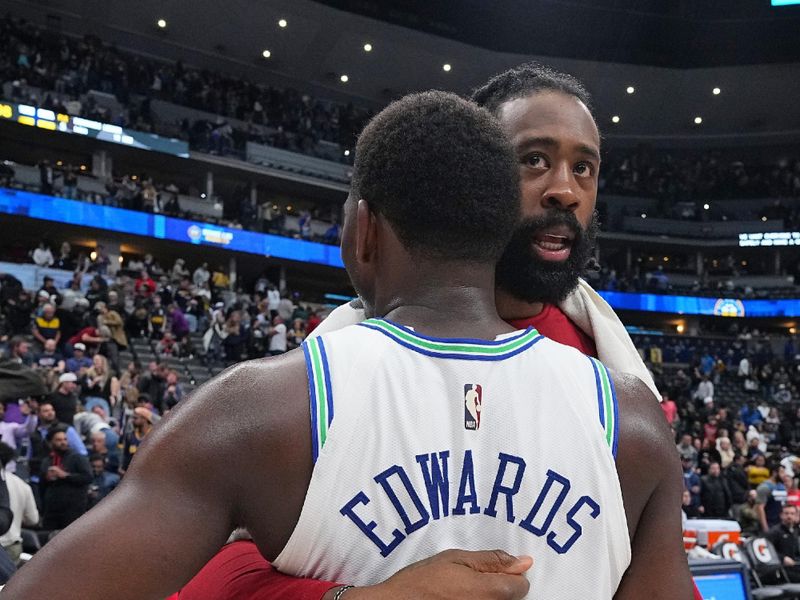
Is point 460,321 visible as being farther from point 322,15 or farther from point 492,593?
point 322,15

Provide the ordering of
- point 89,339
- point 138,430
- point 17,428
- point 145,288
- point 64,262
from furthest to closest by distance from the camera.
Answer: point 64,262
point 145,288
point 89,339
point 138,430
point 17,428

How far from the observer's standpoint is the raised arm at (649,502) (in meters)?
1.16

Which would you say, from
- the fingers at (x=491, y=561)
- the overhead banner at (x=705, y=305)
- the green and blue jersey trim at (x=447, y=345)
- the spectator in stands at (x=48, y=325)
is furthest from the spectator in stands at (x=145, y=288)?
the overhead banner at (x=705, y=305)

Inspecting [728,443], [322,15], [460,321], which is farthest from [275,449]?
[322,15]

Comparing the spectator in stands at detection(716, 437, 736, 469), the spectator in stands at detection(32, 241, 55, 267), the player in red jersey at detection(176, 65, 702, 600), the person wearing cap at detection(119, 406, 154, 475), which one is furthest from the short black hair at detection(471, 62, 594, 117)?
the spectator in stands at detection(32, 241, 55, 267)

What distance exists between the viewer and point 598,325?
182 cm

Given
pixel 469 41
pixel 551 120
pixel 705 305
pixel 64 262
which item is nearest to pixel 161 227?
pixel 64 262

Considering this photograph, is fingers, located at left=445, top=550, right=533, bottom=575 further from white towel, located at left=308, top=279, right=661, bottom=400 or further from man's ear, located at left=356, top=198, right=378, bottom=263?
white towel, located at left=308, top=279, right=661, bottom=400

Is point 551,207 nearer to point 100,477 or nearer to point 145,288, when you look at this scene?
point 100,477

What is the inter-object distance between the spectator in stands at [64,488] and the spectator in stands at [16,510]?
1.31 feet

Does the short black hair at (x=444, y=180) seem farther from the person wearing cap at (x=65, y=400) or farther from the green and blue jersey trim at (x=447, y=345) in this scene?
the person wearing cap at (x=65, y=400)

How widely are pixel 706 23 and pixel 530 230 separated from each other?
1072 inches

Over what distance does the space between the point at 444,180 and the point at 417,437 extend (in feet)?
1.18

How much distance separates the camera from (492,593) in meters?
1.02
